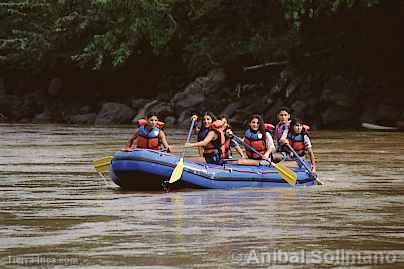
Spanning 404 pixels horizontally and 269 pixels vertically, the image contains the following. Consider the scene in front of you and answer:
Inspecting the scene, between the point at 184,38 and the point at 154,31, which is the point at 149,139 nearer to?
the point at 154,31

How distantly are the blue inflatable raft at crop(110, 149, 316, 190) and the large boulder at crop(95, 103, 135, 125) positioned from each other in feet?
84.1

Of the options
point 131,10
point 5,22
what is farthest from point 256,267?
point 5,22

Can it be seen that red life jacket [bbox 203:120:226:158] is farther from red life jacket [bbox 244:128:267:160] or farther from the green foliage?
the green foliage

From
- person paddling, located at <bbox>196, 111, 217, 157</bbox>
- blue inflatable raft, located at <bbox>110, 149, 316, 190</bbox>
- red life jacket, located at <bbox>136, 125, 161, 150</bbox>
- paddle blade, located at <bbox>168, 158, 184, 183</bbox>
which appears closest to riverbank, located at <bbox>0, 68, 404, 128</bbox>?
person paddling, located at <bbox>196, 111, 217, 157</bbox>

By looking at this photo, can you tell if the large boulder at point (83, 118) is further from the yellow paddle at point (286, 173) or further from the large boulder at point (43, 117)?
the yellow paddle at point (286, 173)

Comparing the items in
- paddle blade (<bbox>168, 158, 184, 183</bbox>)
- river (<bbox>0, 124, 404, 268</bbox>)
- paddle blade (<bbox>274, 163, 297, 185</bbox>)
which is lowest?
river (<bbox>0, 124, 404, 268</bbox>)

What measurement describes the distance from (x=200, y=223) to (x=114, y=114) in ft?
99.4

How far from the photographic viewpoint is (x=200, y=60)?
4153 cm

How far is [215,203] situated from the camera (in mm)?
14547

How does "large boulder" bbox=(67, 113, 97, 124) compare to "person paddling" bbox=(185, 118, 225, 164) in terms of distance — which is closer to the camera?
"person paddling" bbox=(185, 118, 225, 164)

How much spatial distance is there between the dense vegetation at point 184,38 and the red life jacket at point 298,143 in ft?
53.0

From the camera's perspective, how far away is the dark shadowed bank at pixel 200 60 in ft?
119

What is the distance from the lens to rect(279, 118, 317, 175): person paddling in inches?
701

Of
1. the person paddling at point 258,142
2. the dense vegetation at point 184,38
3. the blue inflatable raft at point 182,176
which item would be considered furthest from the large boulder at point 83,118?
the blue inflatable raft at point 182,176
